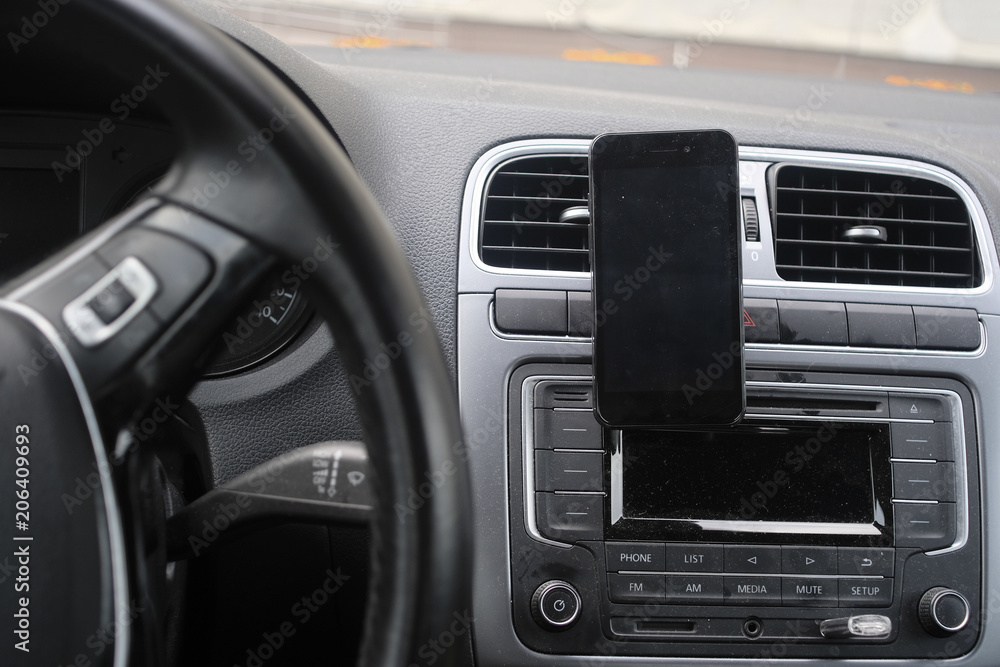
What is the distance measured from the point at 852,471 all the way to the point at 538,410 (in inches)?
18.3

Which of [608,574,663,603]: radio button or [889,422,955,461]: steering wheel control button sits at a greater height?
[889,422,955,461]: steering wheel control button

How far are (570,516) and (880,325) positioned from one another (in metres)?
0.53

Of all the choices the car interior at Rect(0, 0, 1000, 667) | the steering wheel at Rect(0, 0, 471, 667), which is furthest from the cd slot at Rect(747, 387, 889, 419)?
the steering wheel at Rect(0, 0, 471, 667)

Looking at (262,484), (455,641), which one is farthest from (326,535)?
(455,641)

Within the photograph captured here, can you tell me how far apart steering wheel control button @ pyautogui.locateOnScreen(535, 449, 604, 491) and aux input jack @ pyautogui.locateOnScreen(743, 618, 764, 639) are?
0.92ft

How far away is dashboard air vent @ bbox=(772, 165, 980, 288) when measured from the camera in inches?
49.5

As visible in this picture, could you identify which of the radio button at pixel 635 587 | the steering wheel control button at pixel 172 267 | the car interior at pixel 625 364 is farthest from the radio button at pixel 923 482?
the steering wheel control button at pixel 172 267

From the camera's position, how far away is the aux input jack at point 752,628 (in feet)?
3.87

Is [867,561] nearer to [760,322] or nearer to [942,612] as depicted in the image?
[942,612]

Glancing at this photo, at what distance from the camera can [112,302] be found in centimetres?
66

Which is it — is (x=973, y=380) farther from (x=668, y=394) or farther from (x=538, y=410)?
(x=538, y=410)

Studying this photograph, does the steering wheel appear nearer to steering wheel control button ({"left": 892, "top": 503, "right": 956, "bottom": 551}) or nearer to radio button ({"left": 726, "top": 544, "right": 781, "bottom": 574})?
radio button ({"left": 726, "top": 544, "right": 781, "bottom": 574})

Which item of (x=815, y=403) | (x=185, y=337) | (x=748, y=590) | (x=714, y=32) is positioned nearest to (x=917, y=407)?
(x=815, y=403)

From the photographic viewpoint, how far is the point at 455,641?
622mm
